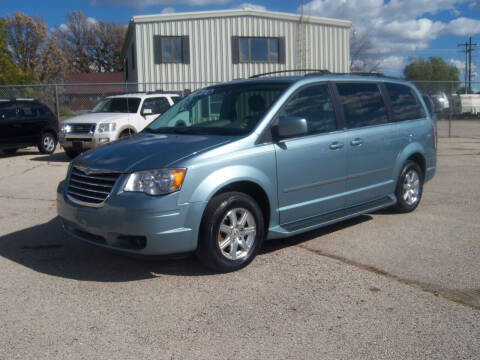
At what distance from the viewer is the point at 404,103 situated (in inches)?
266

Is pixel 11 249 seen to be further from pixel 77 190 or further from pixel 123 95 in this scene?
pixel 123 95

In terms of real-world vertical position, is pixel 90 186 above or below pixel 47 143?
below

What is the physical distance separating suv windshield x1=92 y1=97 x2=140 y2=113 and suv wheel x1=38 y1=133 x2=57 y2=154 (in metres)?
2.05

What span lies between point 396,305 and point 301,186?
1631 mm

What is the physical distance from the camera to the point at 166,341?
3.41 m

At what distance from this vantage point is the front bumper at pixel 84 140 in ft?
41.1

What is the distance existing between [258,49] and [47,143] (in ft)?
42.7

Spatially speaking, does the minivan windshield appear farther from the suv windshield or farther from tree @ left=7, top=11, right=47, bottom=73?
tree @ left=7, top=11, right=47, bottom=73

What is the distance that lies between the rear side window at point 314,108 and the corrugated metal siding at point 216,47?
17.9m

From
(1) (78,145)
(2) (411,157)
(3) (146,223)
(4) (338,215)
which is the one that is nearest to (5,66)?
(1) (78,145)

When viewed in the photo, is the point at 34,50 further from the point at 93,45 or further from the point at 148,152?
the point at 148,152

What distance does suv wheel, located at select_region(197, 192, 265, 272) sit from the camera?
4.45 metres

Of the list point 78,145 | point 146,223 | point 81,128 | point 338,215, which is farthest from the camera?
point 81,128

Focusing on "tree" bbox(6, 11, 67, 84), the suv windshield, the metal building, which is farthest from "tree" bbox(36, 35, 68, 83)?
the suv windshield
